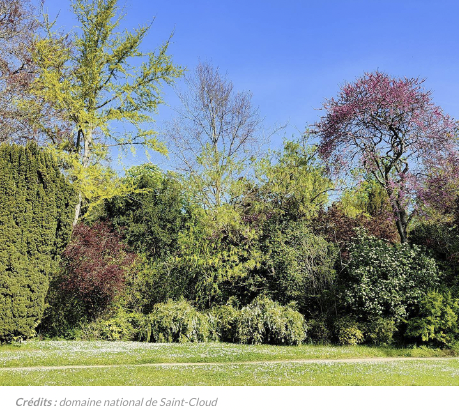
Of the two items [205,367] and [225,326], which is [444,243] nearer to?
[225,326]

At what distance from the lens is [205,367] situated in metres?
7.96

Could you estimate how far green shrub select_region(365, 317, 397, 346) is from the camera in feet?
40.0

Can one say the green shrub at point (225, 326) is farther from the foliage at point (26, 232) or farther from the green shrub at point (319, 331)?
the foliage at point (26, 232)

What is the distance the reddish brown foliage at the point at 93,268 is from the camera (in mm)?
12539

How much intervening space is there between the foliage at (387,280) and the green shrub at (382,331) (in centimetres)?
26

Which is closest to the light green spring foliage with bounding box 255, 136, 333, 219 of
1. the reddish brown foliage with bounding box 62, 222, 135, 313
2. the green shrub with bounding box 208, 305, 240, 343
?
the green shrub with bounding box 208, 305, 240, 343

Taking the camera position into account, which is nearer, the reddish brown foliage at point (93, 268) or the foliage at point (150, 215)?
the reddish brown foliage at point (93, 268)

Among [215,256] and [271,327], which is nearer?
[271,327]

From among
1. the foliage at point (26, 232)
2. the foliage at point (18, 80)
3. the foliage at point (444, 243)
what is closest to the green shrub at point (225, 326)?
the foliage at point (26, 232)

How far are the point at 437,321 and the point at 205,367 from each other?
7.65m

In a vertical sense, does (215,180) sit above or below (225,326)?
above

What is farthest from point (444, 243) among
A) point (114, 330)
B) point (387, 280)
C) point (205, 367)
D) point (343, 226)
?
point (114, 330)

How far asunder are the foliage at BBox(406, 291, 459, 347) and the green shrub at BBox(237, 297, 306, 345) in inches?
132

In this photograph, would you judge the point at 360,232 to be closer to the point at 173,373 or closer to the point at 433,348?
the point at 433,348
